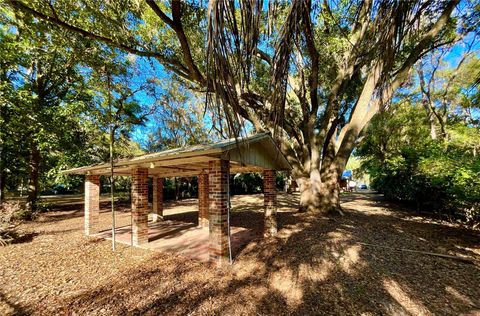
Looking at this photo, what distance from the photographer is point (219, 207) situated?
494 centimetres

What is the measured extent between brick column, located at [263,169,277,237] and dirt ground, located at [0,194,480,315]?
51 centimetres

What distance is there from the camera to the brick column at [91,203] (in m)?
8.46

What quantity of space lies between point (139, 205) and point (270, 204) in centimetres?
409

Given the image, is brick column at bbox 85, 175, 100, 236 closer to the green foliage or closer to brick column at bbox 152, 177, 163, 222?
brick column at bbox 152, 177, 163, 222

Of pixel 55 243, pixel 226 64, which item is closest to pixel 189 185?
pixel 55 243

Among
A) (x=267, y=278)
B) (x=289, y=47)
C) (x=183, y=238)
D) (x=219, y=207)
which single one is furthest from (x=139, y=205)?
(x=289, y=47)

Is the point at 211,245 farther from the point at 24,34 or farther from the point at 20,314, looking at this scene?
the point at 24,34

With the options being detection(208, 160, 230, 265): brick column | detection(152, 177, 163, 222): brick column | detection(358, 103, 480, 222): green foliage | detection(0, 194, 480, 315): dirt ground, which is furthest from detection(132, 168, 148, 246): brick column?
detection(358, 103, 480, 222): green foliage

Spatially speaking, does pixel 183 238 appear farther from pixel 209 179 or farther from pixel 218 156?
pixel 218 156

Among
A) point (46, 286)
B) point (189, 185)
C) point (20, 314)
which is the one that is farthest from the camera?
point (189, 185)

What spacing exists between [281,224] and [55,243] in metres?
7.75

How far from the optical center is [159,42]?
8.38 meters

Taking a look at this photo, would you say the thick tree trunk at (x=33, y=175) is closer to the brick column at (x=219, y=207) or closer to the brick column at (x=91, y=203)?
the brick column at (x=91, y=203)

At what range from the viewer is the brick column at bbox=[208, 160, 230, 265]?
4.95 meters
